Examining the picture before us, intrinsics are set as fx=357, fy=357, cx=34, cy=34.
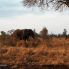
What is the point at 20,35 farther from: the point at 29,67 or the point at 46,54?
the point at 29,67

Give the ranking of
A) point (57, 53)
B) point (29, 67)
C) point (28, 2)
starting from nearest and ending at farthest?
point (29, 67) → point (57, 53) → point (28, 2)

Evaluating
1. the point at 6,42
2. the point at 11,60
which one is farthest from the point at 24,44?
the point at 11,60

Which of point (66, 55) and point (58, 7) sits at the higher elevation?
point (58, 7)

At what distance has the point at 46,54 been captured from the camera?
18.5 m

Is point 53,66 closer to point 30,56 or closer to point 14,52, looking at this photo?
point 30,56

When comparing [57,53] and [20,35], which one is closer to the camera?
[57,53]

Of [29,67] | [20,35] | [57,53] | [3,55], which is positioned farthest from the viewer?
[20,35]

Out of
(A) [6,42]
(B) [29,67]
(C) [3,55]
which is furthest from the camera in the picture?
(A) [6,42]

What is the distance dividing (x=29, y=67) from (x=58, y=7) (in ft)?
24.6

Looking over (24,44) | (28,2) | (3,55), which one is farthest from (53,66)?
(24,44)

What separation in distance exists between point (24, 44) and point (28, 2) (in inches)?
Result: 247

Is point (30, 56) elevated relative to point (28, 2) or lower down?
lower down

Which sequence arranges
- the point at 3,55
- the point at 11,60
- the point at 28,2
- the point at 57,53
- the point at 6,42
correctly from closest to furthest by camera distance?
the point at 11,60, the point at 3,55, the point at 57,53, the point at 28,2, the point at 6,42

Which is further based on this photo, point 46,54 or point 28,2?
point 28,2
